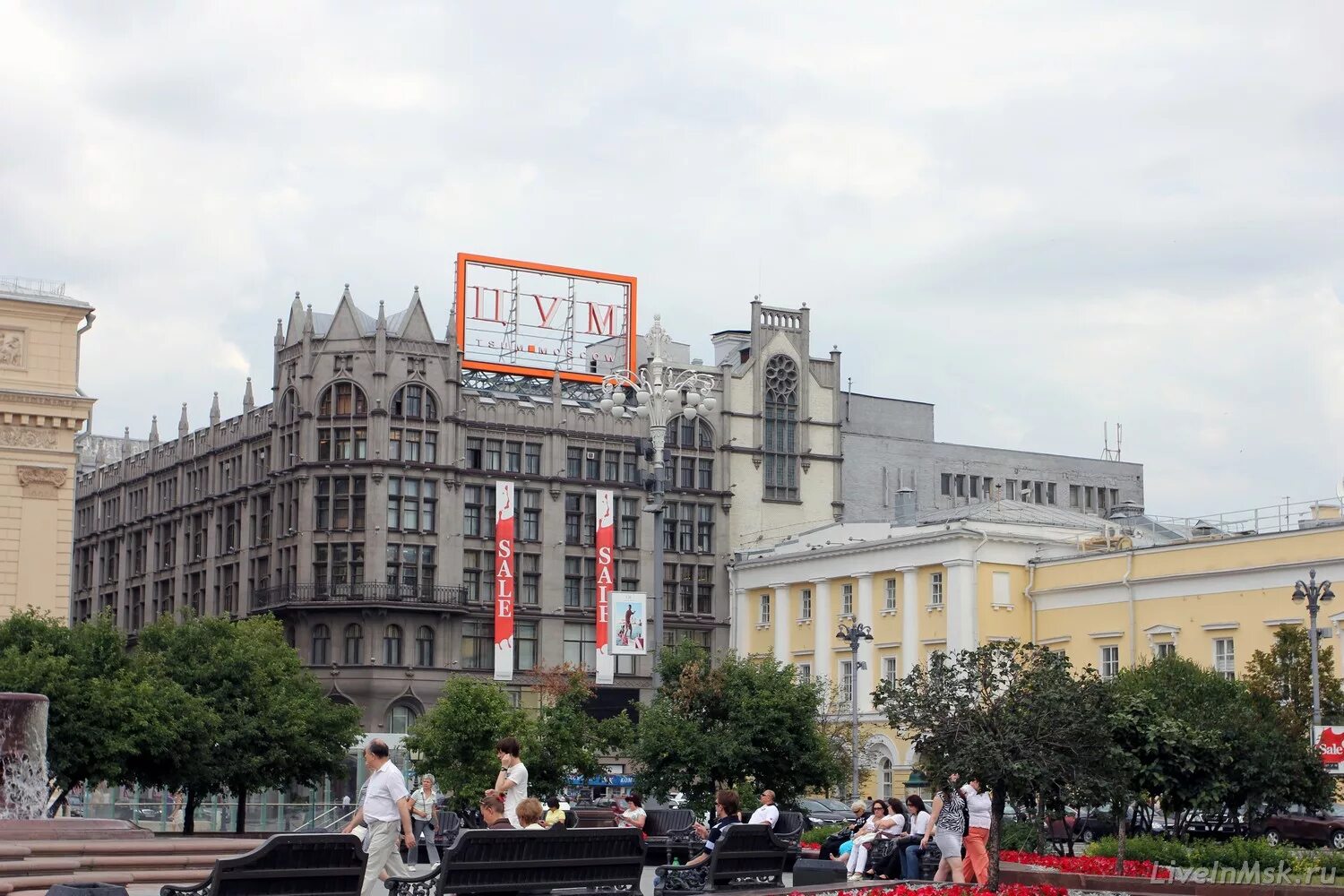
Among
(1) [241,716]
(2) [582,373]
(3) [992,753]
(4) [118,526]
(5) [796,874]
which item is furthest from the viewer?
(4) [118,526]

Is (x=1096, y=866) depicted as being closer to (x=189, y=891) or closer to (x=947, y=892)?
(x=947, y=892)

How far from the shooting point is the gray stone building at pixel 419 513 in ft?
237

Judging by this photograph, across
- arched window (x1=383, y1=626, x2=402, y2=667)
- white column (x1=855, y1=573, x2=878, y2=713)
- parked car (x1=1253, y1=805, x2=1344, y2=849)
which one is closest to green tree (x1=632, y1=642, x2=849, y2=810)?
parked car (x1=1253, y1=805, x2=1344, y2=849)

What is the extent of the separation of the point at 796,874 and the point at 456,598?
47521mm

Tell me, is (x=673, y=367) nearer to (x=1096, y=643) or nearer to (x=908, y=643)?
(x=908, y=643)

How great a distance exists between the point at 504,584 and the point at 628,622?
19.0 m

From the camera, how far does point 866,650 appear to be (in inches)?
2857

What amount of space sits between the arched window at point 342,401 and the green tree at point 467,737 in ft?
89.0

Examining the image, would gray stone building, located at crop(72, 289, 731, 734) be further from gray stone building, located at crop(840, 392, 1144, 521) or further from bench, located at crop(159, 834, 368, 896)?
bench, located at crop(159, 834, 368, 896)

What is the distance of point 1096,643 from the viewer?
215ft

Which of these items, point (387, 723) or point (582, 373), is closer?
point (387, 723)

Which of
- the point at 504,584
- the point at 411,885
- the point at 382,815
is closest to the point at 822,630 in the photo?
the point at 504,584

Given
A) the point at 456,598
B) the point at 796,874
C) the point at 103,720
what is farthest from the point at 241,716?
the point at 796,874

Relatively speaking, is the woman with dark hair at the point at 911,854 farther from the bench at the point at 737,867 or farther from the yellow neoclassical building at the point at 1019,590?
the yellow neoclassical building at the point at 1019,590
